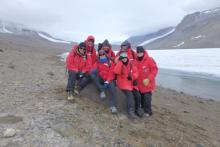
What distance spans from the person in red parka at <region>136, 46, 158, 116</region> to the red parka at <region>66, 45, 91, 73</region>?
116cm

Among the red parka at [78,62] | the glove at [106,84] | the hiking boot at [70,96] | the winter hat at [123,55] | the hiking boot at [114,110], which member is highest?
the winter hat at [123,55]

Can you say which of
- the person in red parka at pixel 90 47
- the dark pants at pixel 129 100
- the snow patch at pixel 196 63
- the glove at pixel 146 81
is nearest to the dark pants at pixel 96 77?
the person in red parka at pixel 90 47

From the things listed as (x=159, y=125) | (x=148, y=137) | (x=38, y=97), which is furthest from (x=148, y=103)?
(x=38, y=97)

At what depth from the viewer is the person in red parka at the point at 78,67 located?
739 cm

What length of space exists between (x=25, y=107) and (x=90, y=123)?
146 cm

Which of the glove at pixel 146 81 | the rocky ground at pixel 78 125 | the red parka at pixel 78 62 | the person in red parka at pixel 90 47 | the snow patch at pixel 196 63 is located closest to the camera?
the rocky ground at pixel 78 125

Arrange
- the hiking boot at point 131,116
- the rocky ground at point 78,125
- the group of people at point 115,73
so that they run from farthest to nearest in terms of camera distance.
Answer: the group of people at point 115,73
the hiking boot at point 131,116
the rocky ground at point 78,125

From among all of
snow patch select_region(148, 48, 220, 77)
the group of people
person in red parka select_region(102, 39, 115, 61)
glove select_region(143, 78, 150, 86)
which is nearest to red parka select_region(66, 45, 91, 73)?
the group of people

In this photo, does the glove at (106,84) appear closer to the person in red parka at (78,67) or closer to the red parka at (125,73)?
the red parka at (125,73)

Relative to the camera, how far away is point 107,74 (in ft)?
23.9

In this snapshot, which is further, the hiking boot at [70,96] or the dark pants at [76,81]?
the dark pants at [76,81]

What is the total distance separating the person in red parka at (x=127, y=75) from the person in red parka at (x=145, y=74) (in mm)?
290

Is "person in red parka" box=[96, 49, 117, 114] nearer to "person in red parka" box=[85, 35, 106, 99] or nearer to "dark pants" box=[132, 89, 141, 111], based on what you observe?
"person in red parka" box=[85, 35, 106, 99]

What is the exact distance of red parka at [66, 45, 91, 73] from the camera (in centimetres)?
744
